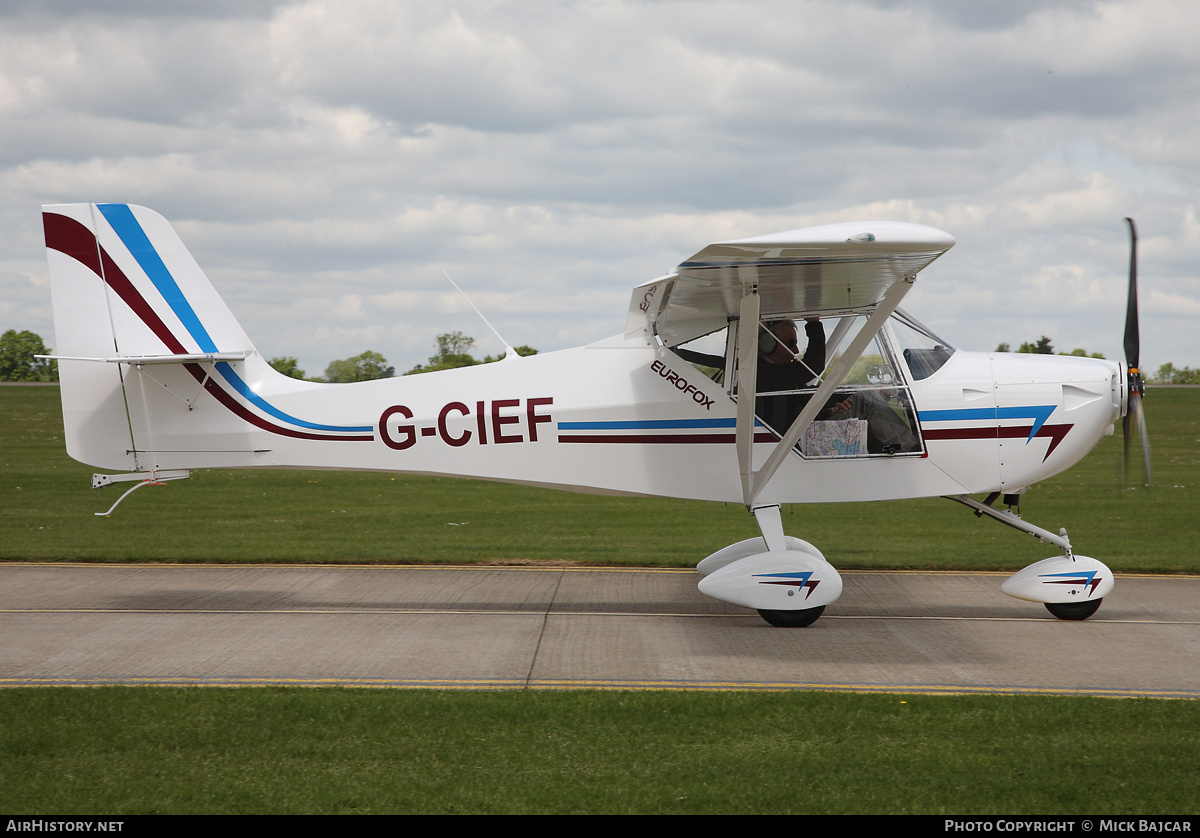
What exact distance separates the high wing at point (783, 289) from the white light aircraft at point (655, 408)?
0.12 ft

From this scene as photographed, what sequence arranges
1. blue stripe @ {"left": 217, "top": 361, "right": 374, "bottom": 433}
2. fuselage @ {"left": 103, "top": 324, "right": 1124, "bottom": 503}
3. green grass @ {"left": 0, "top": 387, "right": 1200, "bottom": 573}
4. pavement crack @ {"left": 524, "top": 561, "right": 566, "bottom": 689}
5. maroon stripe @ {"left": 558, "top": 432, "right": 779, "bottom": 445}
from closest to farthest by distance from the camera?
pavement crack @ {"left": 524, "top": 561, "right": 566, "bottom": 689} < fuselage @ {"left": 103, "top": 324, "right": 1124, "bottom": 503} < maroon stripe @ {"left": 558, "top": 432, "right": 779, "bottom": 445} < blue stripe @ {"left": 217, "top": 361, "right": 374, "bottom": 433} < green grass @ {"left": 0, "top": 387, "right": 1200, "bottom": 573}

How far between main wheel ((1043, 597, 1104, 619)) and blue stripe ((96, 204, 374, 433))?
6.28 metres

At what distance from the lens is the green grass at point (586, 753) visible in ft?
13.9

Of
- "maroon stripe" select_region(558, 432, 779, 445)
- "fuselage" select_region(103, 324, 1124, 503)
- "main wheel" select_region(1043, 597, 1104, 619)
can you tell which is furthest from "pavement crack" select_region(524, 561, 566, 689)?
"main wheel" select_region(1043, 597, 1104, 619)

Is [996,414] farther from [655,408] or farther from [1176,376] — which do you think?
[1176,376]

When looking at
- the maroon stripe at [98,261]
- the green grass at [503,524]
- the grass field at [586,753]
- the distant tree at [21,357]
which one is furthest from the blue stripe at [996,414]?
the distant tree at [21,357]

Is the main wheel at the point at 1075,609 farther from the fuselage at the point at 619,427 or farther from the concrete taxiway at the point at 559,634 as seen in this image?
the fuselage at the point at 619,427

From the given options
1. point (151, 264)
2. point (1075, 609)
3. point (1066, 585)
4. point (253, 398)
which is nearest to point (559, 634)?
point (253, 398)

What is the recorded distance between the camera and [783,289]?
7184mm

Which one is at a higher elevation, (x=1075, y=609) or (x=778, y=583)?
(x=778, y=583)

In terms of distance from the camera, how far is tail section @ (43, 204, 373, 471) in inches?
326

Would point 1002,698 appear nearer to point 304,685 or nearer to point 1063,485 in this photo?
point 304,685

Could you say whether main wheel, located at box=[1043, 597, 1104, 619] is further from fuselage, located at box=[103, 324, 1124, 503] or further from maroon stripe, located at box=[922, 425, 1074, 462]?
maroon stripe, located at box=[922, 425, 1074, 462]

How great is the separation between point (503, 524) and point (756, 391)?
724 centimetres
